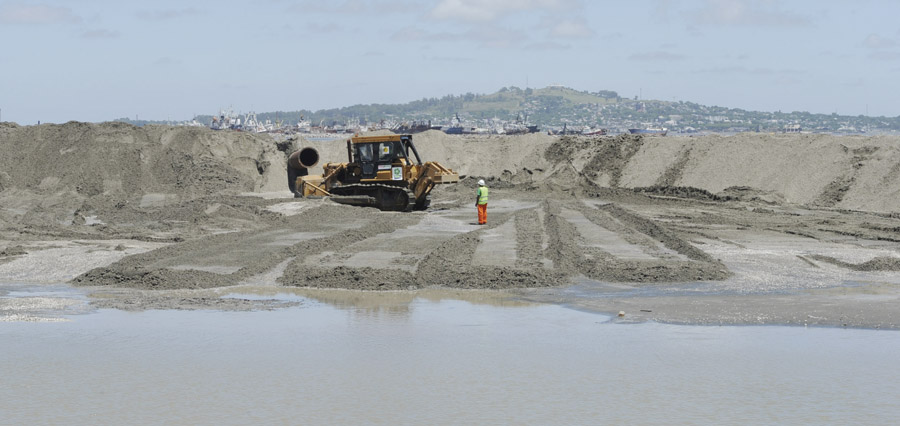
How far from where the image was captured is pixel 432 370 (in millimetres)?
9891

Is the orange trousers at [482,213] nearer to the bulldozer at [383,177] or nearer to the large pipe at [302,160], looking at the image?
the bulldozer at [383,177]

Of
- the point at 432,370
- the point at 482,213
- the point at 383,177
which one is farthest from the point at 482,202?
the point at 432,370

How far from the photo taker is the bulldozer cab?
28109mm

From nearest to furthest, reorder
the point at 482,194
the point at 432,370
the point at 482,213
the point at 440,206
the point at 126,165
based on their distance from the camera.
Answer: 1. the point at 432,370
2. the point at 482,194
3. the point at 482,213
4. the point at 440,206
5. the point at 126,165

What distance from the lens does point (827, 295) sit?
14406 mm

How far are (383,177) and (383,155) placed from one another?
2.11 ft

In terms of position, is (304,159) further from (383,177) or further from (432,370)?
(432,370)

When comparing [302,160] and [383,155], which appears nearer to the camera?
[383,155]

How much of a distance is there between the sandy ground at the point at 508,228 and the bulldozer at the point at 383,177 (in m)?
0.83

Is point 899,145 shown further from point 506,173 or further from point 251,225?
point 251,225

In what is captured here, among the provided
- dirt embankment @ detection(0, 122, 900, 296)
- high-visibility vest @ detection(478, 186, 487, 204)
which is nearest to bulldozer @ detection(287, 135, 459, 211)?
dirt embankment @ detection(0, 122, 900, 296)

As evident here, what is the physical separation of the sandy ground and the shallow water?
45.4 inches

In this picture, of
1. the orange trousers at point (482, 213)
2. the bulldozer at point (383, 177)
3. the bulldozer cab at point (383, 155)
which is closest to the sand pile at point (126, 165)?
the bulldozer at point (383, 177)

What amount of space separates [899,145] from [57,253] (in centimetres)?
3192
